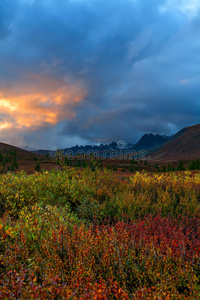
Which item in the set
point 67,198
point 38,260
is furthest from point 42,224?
Result: point 67,198

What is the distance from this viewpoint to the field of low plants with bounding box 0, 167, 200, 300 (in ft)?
8.10

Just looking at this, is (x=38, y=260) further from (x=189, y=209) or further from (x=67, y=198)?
(x=189, y=209)

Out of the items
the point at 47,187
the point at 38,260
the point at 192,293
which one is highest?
the point at 47,187

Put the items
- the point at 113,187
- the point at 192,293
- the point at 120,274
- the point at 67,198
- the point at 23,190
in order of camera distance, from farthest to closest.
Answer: the point at 113,187
the point at 67,198
the point at 23,190
the point at 120,274
the point at 192,293

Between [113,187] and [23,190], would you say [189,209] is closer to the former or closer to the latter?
[113,187]

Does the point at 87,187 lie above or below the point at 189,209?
above

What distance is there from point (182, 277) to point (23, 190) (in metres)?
5.66

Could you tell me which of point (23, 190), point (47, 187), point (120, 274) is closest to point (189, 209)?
point (120, 274)

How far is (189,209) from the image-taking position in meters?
6.64

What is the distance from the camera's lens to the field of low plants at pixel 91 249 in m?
2.47

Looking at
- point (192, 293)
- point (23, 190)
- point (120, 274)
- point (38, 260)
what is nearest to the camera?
point (192, 293)

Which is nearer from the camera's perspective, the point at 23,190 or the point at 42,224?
the point at 42,224

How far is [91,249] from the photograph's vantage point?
3.38 meters

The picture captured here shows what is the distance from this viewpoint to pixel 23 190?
7.08 m
